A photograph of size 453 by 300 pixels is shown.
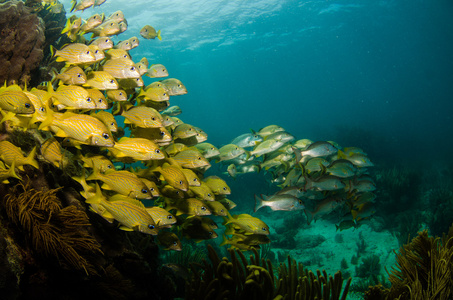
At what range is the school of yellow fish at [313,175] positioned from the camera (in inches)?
209

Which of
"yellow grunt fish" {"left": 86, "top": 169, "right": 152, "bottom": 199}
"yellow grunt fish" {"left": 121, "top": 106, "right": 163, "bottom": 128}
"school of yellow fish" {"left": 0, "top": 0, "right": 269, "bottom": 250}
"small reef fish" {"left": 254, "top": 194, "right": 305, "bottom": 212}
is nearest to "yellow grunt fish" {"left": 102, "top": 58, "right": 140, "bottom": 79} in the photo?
"school of yellow fish" {"left": 0, "top": 0, "right": 269, "bottom": 250}

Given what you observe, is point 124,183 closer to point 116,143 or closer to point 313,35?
point 116,143

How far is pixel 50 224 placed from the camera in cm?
290

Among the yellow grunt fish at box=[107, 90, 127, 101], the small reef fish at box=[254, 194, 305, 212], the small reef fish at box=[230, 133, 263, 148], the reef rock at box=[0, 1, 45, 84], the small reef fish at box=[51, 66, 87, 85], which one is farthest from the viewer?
the small reef fish at box=[230, 133, 263, 148]

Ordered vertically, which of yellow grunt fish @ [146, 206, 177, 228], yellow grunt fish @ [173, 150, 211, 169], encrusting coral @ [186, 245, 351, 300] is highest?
yellow grunt fish @ [173, 150, 211, 169]

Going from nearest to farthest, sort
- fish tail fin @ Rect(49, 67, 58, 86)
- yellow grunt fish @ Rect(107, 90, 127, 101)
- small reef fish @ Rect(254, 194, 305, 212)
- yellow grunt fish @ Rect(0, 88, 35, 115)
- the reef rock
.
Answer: yellow grunt fish @ Rect(0, 88, 35, 115) < yellow grunt fish @ Rect(107, 90, 127, 101) < fish tail fin @ Rect(49, 67, 58, 86) < the reef rock < small reef fish @ Rect(254, 194, 305, 212)

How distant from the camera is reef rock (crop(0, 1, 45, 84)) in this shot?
4.52m

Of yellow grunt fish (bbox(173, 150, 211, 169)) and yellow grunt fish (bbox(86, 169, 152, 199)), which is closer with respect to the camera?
yellow grunt fish (bbox(86, 169, 152, 199))

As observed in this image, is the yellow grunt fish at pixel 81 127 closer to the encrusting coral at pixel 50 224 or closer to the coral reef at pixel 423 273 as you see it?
the encrusting coral at pixel 50 224

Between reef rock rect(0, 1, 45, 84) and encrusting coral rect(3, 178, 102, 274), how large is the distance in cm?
276

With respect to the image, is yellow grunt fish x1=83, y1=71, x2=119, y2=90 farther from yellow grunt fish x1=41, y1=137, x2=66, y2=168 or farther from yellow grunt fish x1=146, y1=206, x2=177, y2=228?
yellow grunt fish x1=146, y1=206, x2=177, y2=228

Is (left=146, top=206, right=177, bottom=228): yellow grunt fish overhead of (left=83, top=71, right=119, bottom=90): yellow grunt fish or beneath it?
beneath

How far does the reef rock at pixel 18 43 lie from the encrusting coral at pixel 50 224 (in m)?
2.76

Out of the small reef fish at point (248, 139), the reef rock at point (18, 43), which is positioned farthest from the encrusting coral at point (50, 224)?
the small reef fish at point (248, 139)
